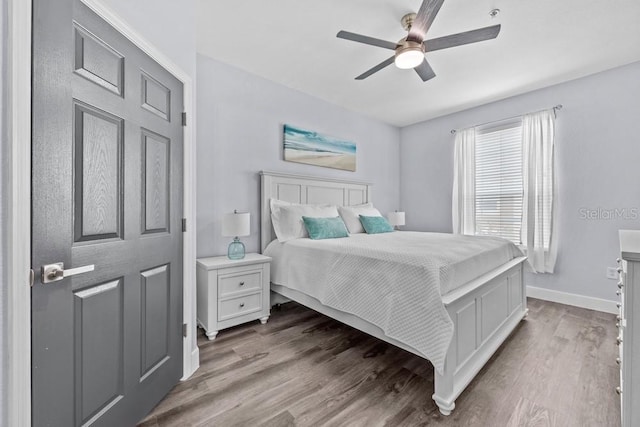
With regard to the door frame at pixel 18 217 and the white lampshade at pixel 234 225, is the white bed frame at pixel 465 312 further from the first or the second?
the door frame at pixel 18 217

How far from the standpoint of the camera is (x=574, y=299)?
3.18 metres

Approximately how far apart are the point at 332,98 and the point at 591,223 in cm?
361

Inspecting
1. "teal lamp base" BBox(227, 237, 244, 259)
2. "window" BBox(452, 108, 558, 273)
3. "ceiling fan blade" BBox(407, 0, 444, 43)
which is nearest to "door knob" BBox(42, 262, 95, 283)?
"teal lamp base" BBox(227, 237, 244, 259)

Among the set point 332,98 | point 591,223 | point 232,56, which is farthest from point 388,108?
point 591,223

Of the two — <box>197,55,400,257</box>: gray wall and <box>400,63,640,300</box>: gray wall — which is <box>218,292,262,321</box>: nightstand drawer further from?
<box>400,63,640,300</box>: gray wall

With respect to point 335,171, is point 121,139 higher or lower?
lower

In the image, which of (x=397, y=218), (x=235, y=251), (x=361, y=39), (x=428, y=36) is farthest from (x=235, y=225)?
(x=397, y=218)

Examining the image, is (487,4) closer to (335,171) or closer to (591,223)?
(335,171)

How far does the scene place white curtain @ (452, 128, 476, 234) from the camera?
4066 mm

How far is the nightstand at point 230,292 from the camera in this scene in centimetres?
233

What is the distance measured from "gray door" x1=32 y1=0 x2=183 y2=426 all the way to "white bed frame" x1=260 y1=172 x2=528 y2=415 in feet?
4.52

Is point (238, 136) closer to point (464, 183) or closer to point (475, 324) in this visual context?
point (475, 324)

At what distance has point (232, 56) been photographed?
2.81 metres

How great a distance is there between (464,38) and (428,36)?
617 mm
